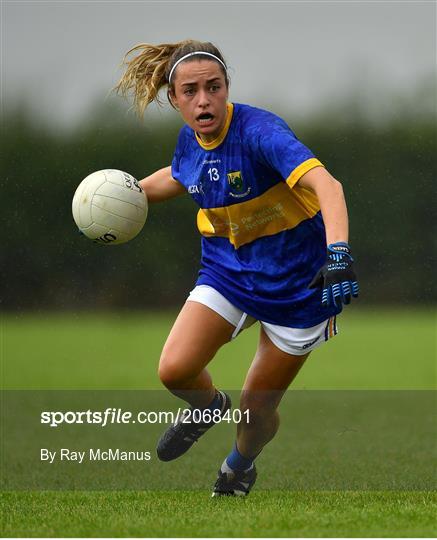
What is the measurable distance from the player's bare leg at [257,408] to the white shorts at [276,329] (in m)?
0.04

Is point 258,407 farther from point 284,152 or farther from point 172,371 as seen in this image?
point 284,152

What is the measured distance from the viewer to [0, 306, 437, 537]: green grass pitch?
401 cm

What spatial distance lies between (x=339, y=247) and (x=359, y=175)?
1284cm

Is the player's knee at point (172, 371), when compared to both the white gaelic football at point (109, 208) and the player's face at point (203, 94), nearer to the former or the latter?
the white gaelic football at point (109, 208)

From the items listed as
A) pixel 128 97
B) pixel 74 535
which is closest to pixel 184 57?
pixel 128 97

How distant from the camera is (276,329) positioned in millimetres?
4844

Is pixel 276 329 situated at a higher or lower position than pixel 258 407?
higher

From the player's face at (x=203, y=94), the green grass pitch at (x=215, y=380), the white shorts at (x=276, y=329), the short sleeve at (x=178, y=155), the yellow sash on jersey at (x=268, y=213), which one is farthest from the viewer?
the short sleeve at (x=178, y=155)

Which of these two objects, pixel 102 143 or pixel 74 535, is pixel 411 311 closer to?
pixel 102 143

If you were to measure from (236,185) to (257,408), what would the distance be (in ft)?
3.40

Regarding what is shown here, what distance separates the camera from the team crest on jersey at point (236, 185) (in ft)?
15.3

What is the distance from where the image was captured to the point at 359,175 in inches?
660

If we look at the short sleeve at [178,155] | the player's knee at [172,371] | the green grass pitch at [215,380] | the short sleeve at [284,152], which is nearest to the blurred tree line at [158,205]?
the green grass pitch at [215,380]

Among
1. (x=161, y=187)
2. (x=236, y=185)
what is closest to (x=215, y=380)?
(x=161, y=187)
